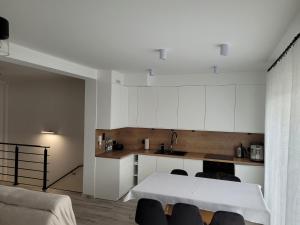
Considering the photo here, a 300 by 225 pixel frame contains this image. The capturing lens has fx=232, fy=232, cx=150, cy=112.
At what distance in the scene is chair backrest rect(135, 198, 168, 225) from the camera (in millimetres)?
2605

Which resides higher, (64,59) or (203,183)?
(64,59)

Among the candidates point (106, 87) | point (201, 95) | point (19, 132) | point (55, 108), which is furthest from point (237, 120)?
point (19, 132)

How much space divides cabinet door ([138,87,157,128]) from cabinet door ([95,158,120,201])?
1139 mm

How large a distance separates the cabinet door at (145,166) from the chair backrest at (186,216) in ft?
7.99

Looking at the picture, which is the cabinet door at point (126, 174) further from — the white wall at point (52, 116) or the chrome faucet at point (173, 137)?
the white wall at point (52, 116)

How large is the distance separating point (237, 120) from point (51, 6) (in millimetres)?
3910

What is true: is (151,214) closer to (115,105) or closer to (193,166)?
(193,166)

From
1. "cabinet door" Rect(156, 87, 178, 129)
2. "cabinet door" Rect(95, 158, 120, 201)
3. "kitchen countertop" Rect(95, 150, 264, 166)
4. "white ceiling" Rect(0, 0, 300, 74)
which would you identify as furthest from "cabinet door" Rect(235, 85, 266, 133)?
"cabinet door" Rect(95, 158, 120, 201)

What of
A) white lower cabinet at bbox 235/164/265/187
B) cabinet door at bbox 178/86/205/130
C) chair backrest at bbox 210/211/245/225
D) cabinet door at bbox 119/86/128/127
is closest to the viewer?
chair backrest at bbox 210/211/245/225

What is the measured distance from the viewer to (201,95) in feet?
16.1

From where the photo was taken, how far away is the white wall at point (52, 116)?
19.1 feet

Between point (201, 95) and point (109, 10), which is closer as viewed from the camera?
point (109, 10)

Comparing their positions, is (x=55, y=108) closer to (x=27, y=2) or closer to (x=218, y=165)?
(x=218, y=165)

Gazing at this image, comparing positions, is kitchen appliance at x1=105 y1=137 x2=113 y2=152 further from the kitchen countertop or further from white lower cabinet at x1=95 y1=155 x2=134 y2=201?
white lower cabinet at x1=95 y1=155 x2=134 y2=201
